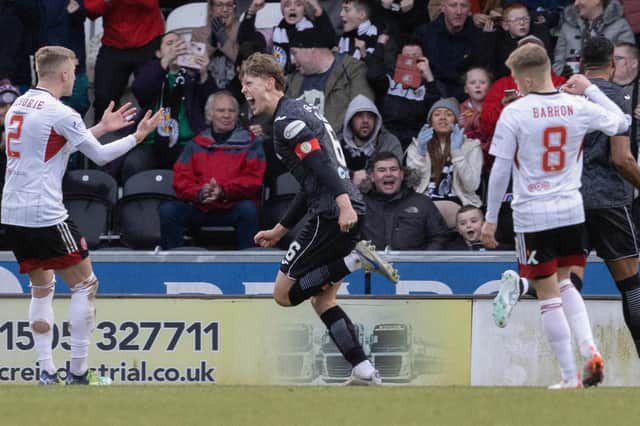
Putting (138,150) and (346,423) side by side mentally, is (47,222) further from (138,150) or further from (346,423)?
(138,150)

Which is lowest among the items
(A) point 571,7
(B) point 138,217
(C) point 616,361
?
(C) point 616,361

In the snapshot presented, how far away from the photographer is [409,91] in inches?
558

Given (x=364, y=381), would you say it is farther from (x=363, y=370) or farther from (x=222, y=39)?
(x=222, y=39)

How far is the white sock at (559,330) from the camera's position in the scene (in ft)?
28.7

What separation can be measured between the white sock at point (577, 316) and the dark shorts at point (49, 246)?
300 cm

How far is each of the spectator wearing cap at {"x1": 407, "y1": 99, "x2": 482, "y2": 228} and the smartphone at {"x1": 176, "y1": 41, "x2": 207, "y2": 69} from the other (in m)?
2.31

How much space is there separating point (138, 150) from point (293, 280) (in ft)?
17.0

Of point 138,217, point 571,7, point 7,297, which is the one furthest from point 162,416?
point 571,7

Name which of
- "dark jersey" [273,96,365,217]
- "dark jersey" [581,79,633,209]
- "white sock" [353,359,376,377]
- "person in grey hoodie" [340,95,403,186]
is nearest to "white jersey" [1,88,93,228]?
"dark jersey" [273,96,365,217]

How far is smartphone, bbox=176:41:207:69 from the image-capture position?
14484mm

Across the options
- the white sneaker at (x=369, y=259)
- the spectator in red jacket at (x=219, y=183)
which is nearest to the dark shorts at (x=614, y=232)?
the white sneaker at (x=369, y=259)

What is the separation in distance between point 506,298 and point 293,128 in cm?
166

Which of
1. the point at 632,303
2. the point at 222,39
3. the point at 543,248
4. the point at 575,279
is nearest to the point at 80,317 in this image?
the point at 543,248

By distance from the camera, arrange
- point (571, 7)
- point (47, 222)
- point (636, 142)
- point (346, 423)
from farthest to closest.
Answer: point (571, 7) < point (636, 142) < point (47, 222) < point (346, 423)
